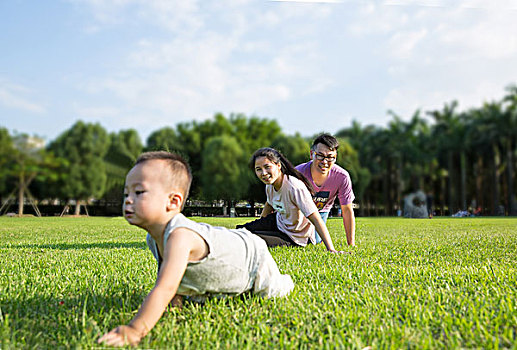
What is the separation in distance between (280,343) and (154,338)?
52 centimetres

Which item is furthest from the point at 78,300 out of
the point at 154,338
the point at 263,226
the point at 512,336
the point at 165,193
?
the point at 263,226

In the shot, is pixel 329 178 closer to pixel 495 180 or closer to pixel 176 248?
pixel 176 248

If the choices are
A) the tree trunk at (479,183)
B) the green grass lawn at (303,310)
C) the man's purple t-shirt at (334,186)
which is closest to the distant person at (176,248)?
the green grass lawn at (303,310)

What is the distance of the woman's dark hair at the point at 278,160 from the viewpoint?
415cm

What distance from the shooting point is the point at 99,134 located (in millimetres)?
32469

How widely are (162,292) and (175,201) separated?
15.9 inches

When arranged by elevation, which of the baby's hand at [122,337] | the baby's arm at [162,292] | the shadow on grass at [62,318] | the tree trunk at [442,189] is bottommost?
the shadow on grass at [62,318]

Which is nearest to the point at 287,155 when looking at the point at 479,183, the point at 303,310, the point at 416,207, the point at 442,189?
the point at 416,207

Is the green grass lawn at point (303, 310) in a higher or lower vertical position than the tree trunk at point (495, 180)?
lower

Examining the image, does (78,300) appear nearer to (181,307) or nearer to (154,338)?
(181,307)

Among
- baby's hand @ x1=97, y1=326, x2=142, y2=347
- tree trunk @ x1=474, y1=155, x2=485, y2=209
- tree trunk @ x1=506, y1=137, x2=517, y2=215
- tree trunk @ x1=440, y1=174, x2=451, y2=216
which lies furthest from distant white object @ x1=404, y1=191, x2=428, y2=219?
baby's hand @ x1=97, y1=326, x2=142, y2=347

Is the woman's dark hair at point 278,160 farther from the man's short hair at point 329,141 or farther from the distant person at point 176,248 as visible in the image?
the distant person at point 176,248

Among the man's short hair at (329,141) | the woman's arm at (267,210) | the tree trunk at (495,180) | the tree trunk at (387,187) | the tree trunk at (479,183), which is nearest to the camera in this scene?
the man's short hair at (329,141)

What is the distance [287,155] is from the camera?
32094 millimetres
